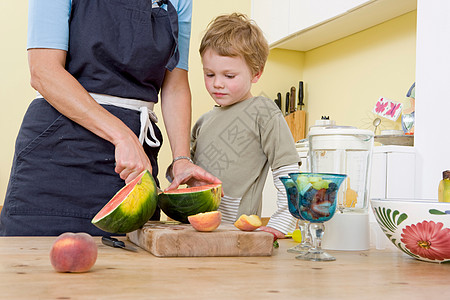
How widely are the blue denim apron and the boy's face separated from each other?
195mm

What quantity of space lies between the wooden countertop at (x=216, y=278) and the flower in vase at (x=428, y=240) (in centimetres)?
2

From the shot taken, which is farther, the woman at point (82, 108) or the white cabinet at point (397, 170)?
the white cabinet at point (397, 170)

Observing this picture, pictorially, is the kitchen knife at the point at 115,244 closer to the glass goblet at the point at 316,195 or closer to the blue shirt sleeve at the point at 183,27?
the glass goblet at the point at 316,195

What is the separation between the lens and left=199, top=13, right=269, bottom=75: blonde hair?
152cm

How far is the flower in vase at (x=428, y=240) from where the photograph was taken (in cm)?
89

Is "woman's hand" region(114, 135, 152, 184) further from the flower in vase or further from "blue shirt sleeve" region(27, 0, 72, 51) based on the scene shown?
the flower in vase

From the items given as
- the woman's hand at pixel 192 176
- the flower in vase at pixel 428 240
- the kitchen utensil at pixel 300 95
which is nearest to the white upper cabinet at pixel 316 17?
the kitchen utensil at pixel 300 95

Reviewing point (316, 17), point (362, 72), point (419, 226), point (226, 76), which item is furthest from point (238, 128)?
point (362, 72)

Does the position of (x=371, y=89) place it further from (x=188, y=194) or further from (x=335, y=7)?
(x=188, y=194)

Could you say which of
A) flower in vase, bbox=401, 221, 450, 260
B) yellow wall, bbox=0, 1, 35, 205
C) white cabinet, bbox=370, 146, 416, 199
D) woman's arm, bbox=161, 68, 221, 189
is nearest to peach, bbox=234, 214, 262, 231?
flower in vase, bbox=401, 221, 450, 260

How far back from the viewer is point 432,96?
8.10 feet

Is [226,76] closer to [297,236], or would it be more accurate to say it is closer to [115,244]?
[297,236]

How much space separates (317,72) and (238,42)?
2.72m

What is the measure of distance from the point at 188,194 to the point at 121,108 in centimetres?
45
